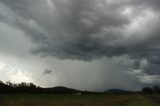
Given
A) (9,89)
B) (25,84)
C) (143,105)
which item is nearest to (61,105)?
(143,105)

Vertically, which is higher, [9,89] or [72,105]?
[9,89]

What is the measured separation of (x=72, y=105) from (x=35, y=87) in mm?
131602

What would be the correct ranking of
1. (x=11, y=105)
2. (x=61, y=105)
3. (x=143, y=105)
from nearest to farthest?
(x=11, y=105) < (x=61, y=105) < (x=143, y=105)

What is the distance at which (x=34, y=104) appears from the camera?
30281mm

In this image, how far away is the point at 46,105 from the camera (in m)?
30.2

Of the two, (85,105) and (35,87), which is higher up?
(35,87)

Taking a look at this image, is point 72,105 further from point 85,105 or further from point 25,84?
point 25,84

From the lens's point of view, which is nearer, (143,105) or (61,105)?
(61,105)

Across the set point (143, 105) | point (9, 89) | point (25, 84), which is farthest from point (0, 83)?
point (143, 105)

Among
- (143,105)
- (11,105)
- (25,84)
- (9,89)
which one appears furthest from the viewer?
(25,84)

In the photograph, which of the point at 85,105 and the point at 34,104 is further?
the point at 85,105

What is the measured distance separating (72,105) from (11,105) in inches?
258

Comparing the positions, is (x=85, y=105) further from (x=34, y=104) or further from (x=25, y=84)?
(x=25, y=84)

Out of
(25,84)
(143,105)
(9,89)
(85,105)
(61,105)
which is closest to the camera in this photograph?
(61,105)
